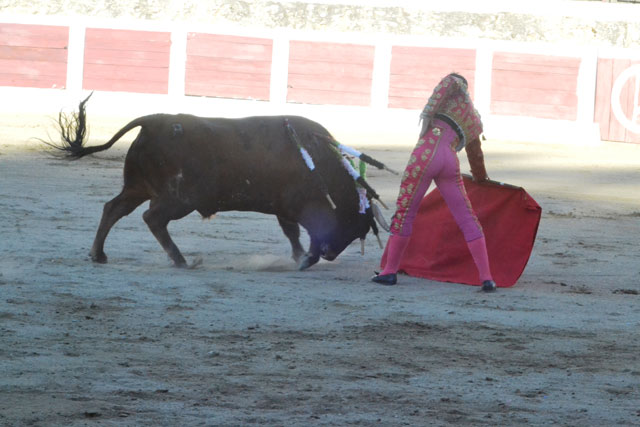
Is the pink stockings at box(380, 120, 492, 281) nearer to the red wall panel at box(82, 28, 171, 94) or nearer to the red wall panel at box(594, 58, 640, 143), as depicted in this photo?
the red wall panel at box(594, 58, 640, 143)

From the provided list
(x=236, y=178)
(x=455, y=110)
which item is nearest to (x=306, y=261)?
(x=236, y=178)

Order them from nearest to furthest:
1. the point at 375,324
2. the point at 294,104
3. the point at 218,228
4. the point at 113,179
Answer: the point at 375,324
the point at 218,228
the point at 113,179
the point at 294,104

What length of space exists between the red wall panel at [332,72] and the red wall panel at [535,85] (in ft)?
5.60

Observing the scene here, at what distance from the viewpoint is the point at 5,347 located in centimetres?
351

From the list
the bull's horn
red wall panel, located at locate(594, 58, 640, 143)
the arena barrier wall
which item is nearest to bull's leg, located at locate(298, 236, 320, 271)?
the bull's horn

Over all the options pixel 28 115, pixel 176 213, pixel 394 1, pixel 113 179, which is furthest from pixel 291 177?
pixel 394 1

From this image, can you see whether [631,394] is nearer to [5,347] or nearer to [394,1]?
[5,347]

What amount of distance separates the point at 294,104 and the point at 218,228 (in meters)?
8.52

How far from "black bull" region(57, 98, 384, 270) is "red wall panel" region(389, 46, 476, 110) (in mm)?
9471

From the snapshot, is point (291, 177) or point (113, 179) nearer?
point (291, 177)

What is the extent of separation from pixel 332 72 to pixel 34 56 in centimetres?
410

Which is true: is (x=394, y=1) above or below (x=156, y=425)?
above

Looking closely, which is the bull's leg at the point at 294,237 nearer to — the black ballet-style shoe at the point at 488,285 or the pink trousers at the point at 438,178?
the pink trousers at the point at 438,178

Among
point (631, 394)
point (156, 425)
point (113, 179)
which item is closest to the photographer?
point (156, 425)
